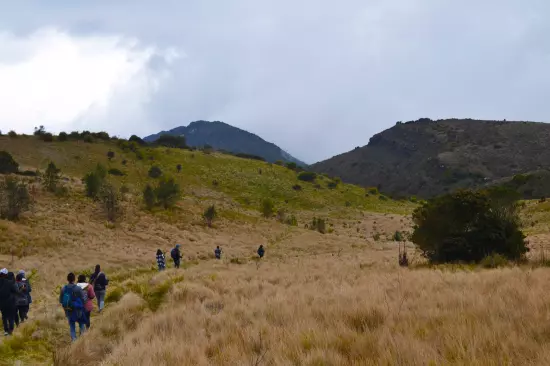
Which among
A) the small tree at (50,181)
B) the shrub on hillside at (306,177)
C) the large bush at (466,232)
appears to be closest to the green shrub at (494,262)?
the large bush at (466,232)

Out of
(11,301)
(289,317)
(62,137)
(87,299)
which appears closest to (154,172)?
(62,137)

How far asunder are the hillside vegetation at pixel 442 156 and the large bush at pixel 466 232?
10453 centimetres

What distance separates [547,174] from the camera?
308 feet

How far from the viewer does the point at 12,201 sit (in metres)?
35.6

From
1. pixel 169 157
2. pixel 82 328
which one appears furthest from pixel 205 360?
pixel 169 157

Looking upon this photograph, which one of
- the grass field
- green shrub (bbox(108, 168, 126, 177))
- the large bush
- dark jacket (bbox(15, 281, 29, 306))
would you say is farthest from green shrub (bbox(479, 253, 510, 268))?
green shrub (bbox(108, 168, 126, 177))

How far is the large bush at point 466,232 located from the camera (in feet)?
59.7

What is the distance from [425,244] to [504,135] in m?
148

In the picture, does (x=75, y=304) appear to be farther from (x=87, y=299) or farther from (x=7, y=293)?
(x=7, y=293)

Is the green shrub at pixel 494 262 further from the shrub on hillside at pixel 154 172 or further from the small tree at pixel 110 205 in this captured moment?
the shrub on hillside at pixel 154 172

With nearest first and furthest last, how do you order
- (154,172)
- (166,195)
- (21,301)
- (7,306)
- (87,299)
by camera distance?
(87,299), (7,306), (21,301), (166,195), (154,172)

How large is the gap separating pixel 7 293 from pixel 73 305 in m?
2.94

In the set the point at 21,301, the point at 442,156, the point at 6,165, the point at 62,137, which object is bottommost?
the point at 21,301

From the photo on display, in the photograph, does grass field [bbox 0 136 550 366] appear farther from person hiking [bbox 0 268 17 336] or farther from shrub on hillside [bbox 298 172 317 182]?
shrub on hillside [bbox 298 172 317 182]
